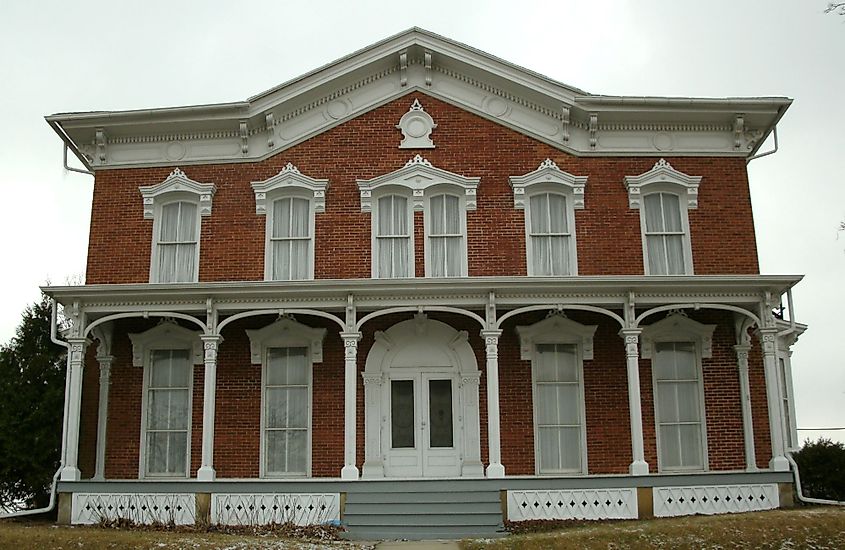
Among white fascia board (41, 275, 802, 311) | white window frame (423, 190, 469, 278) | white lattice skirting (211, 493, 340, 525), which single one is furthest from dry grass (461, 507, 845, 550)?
white window frame (423, 190, 469, 278)

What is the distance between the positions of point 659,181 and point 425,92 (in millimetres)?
5024

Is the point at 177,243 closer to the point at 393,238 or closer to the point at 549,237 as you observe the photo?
the point at 393,238

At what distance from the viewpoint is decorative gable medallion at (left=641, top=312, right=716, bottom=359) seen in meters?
18.1

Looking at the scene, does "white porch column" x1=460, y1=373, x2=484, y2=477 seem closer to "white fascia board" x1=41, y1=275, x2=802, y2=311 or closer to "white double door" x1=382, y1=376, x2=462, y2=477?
"white double door" x1=382, y1=376, x2=462, y2=477

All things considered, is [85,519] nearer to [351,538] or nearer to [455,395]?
[351,538]

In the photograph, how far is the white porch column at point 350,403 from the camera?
1612 centimetres

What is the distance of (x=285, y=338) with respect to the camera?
18250 mm

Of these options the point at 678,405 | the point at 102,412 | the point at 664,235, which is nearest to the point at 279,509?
the point at 102,412

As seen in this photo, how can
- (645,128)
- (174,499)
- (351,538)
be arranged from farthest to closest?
(645,128) → (174,499) → (351,538)

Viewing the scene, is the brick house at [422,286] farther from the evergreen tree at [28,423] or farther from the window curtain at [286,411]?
the evergreen tree at [28,423]

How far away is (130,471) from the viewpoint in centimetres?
1805

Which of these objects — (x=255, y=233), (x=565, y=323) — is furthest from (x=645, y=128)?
(x=255, y=233)

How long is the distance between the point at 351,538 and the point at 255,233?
21.6ft

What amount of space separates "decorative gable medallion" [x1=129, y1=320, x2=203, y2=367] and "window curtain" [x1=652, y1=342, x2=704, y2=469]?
29.2 feet
